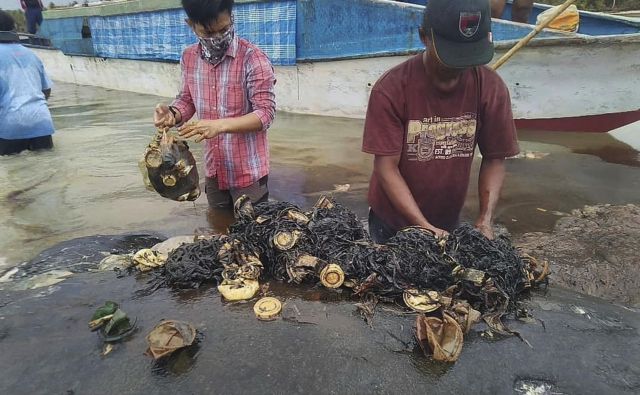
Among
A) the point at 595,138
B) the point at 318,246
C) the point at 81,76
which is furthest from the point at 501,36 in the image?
the point at 81,76

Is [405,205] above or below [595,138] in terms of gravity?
above

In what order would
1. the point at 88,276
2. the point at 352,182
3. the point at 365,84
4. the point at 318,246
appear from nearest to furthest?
the point at 318,246, the point at 88,276, the point at 352,182, the point at 365,84

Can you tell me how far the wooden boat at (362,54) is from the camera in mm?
6727

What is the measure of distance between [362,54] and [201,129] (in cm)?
639

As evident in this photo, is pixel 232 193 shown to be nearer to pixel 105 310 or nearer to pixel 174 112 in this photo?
pixel 174 112

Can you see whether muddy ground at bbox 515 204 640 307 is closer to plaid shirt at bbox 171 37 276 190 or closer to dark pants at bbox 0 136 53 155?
plaid shirt at bbox 171 37 276 190

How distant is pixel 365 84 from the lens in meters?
8.72

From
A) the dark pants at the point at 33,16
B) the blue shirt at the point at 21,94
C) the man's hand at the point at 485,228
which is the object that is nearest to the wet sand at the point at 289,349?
the man's hand at the point at 485,228

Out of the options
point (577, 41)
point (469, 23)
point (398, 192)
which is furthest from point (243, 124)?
point (577, 41)

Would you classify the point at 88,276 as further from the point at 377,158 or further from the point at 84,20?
the point at 84,20

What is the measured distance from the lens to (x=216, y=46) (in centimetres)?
304

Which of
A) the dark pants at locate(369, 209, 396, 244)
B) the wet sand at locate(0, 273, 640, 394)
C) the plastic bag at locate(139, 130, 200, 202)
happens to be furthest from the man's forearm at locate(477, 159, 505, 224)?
the plastic bag at locate(139, 130, 200, 202)

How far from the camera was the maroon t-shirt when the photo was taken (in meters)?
2.43

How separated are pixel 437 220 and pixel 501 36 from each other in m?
5.35
